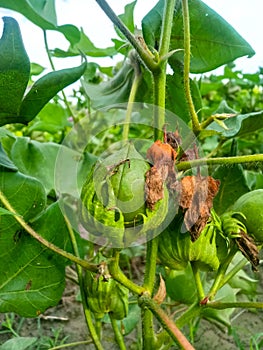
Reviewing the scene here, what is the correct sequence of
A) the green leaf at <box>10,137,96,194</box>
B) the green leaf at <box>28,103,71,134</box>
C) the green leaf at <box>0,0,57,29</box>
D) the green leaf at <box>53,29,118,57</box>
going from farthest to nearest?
the green leaf at <box>28,103,71,134</box> < the green leaf at <box>53,29,118,57</box> < the green leaf at <box>10,137,96,194</box> < the green leaf at <box>0,0,57,29</box>

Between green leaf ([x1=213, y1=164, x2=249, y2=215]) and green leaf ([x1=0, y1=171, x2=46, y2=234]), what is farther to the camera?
green leaf ([x1=213, y1=164, x2=249, y2=215])

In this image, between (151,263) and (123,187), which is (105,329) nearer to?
(151,263)

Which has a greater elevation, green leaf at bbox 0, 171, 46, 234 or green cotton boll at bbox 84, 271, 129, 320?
green leaf at bbox 0, 171, 46, 234

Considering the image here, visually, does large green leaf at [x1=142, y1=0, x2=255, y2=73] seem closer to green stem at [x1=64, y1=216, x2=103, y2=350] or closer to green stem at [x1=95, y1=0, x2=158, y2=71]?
green stem at [x1=95, y1=0, x2=158, y2=71]

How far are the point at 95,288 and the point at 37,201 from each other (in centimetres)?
14

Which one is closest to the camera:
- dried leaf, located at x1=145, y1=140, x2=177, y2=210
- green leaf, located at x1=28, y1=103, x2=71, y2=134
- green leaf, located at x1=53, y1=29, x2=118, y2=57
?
dried leaf, located at x1=145, y1=140, x2=177, y2=210

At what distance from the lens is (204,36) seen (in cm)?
69

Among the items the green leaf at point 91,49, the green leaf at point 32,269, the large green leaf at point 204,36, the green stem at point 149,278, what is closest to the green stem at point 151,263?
the green stem at point 149,278

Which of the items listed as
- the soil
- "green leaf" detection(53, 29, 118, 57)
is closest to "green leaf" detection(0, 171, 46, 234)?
the soil

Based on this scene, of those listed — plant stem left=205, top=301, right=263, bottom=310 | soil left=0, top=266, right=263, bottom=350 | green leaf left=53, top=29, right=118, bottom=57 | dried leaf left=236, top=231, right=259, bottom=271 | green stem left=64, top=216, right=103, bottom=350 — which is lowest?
soil left=0, top=266, right=263, bottom=350

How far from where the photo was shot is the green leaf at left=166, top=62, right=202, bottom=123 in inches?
28.7

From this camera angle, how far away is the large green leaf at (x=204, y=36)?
65 centimetres

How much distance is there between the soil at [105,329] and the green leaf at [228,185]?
26cm

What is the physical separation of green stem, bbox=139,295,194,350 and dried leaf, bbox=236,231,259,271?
0.10 metres
